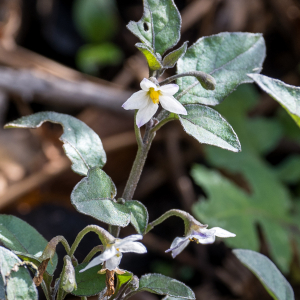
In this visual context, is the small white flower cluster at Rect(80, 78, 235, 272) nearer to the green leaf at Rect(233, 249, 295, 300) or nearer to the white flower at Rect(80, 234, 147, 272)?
the white flower at Rect(80, 234, 147, 272)

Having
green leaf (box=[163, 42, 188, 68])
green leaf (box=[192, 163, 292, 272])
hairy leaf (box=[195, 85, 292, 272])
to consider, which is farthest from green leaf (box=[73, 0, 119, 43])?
green leaf (box=[163, 42, 188, 68])

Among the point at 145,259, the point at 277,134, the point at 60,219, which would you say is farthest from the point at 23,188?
the point at 277,134

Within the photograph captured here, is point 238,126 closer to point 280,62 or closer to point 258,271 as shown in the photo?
point 280,62

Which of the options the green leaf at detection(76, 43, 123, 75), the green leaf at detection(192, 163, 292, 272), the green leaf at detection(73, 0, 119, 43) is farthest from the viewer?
the green leaf at detection(73, 0, 119, 43)

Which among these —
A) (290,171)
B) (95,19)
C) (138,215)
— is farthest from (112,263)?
(95,19)

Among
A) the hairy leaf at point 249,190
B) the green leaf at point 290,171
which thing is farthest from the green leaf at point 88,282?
the green leaf at point 290,171

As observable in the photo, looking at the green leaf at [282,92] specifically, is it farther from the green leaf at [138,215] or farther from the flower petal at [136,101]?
the green leaf at [138,215]

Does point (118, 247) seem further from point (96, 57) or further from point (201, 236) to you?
point (96, 57)
